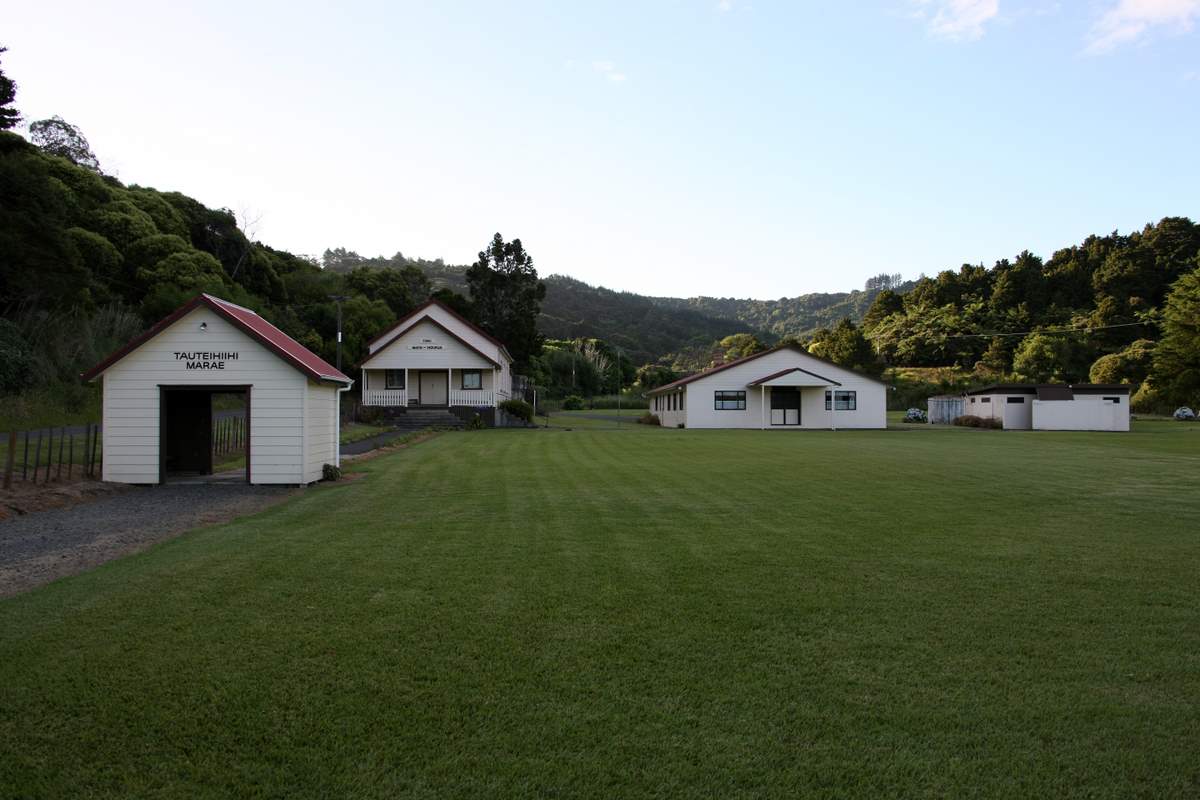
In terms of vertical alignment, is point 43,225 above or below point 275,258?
below

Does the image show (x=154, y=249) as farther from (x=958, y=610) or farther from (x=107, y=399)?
(x=958, y=610)

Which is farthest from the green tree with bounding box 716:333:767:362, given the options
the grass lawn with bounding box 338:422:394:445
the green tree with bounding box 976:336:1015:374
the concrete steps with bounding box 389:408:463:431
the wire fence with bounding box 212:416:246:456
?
the wire fence with bounding box 212:416:246:456

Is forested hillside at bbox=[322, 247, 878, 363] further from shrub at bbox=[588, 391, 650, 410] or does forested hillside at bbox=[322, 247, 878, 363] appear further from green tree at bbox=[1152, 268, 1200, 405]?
green tree at bbox=[1152, 268, 1200, 405]

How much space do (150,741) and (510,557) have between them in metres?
4.15

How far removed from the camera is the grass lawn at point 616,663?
342cm

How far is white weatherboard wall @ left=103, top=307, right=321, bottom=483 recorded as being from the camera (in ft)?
47.4

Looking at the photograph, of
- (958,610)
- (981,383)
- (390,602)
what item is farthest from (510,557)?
(981,383)

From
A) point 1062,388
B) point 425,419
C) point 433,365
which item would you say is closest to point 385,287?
point 433,365

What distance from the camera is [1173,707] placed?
4.02 meters

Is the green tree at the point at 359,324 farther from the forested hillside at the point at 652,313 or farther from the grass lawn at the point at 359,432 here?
the forested hillside at the point at 652,313

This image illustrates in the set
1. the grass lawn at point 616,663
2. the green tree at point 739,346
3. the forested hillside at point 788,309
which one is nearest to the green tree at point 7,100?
the grass lawn at point 616,663

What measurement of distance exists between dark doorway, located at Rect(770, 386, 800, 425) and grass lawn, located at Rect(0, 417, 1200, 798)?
35.0 meters

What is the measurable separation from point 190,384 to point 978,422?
45528 millimetres

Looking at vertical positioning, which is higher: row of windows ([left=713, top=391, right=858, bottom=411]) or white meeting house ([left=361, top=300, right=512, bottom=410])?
white meeting house ([left=361, top=300, right=512, bottom=410])
